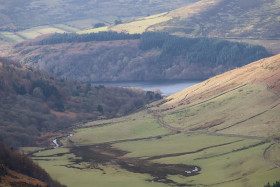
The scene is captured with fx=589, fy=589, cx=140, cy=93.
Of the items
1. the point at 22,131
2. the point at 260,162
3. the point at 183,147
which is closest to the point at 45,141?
the point at 22,131

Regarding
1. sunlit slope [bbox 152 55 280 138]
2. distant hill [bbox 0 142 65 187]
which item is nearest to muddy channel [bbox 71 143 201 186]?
distant hill [bbox 0 142 65 187]

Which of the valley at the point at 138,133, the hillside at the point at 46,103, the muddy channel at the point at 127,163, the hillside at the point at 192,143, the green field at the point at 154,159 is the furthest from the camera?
the hillside at the point at 46,103

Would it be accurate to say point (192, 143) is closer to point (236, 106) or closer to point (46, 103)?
point (236, 106)

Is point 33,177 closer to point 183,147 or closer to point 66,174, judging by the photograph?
point 66,174

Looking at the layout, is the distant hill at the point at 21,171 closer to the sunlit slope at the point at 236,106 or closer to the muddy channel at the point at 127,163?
the muddy channel at the point at 127,163

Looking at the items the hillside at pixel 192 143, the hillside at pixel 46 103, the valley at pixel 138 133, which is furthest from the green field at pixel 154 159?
the hillside at pixel 46 103

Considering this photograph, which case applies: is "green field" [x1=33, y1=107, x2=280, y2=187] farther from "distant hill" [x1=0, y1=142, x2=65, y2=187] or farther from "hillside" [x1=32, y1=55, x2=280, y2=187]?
"distant hill" [x1=0, y1=142, x2=65, y2=187]

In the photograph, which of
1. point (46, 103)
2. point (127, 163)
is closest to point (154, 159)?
point (127, 163)
